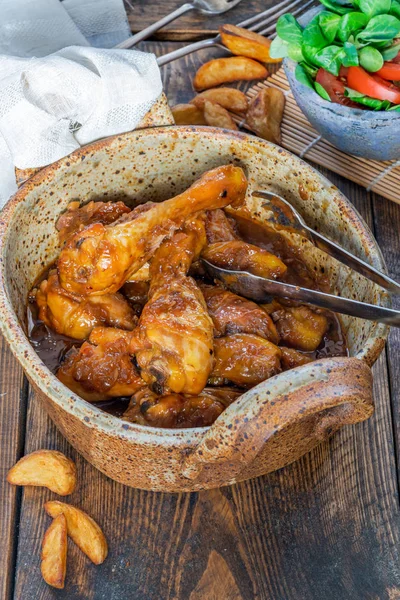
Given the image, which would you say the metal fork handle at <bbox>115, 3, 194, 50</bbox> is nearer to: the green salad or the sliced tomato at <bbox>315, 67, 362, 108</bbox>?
the green salad

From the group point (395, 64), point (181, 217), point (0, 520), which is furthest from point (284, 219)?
point (0, 520)

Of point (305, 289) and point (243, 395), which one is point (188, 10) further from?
point (243, 395)

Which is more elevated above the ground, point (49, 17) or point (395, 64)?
point (49, 17)

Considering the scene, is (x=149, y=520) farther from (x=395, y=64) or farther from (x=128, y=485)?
(x=395, y=64)

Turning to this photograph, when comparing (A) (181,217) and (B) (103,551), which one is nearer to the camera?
(B) (103,551)

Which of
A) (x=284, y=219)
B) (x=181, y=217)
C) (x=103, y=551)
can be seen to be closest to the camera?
(x=103, y=551)

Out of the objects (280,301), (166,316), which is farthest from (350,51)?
(166,316)

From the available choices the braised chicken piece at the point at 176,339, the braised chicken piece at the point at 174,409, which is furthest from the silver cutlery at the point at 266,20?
the braised chicken piece at the point at 174,409
